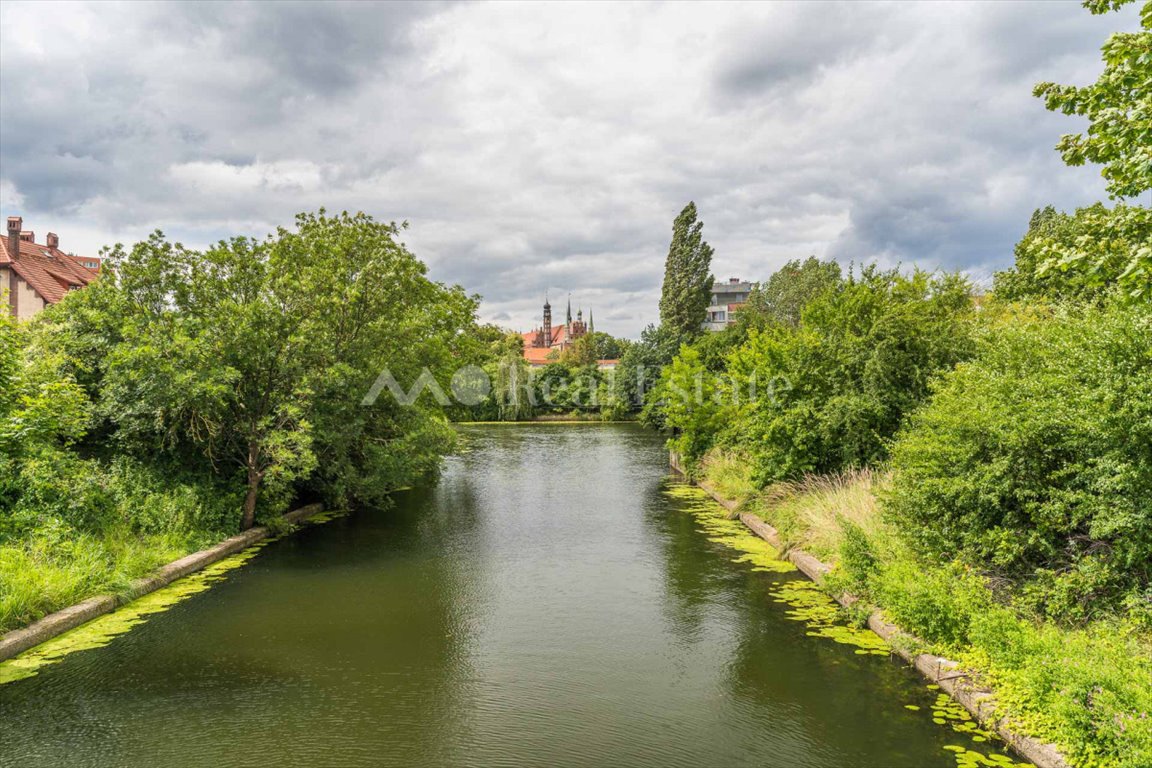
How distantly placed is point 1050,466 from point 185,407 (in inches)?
494

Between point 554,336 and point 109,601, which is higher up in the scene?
point 554,336

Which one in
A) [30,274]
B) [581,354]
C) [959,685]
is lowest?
[959,685]

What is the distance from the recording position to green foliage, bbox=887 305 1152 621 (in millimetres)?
6125

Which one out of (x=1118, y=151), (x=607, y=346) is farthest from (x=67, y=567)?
(x=607, y=346)

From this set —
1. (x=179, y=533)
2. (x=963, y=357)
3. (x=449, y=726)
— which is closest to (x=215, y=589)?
(x=179, y=533)

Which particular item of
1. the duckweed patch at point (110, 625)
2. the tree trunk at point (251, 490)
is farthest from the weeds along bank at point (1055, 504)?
the tree trunk at point (251, 490)

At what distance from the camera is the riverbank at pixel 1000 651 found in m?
4.49

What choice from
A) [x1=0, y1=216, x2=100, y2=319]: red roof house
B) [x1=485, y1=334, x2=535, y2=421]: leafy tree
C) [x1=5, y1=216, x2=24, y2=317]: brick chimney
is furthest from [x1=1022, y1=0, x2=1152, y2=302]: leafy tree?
[x1=485, y1=334, x2=535, y2=421]: leafy tree

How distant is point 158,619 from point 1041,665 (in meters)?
9.26

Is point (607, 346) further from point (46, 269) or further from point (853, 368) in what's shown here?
point (853, 368)

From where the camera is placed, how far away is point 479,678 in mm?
6633

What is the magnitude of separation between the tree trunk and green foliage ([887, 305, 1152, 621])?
10.6 meters

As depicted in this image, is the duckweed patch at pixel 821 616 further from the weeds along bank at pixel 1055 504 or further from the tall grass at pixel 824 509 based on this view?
the tall grass at pixel 824 509

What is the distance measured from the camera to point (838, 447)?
13.4m
